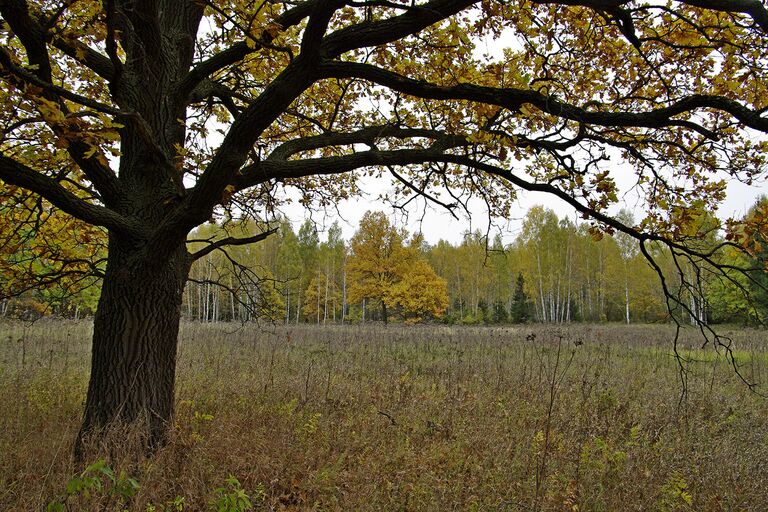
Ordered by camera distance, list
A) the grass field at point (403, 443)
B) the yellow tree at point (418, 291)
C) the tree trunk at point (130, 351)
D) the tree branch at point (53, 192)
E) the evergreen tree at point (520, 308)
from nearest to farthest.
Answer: the tree branch at point (53, 192), the grass field at point (403, 443), the tree trunk at point (130, 351), the yellow tree at point (418, 291), the evergreen tree at point (520, 308)

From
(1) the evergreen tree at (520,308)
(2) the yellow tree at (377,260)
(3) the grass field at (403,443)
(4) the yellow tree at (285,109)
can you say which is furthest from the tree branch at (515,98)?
(1) the evergreen tree at (520,308)

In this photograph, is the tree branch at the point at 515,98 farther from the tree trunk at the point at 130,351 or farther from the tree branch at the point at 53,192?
the tree trunk at the point at 130,351

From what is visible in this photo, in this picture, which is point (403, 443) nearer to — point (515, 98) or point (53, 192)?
point (515, 98)

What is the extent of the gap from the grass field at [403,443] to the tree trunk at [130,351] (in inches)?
12.7

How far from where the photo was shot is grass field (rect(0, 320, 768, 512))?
139 inches

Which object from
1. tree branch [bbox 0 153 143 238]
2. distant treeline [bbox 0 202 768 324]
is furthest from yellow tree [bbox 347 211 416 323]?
tree branch [bbox 0 153 143 238]

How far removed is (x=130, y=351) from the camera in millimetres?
3979

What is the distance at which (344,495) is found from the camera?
355 centimetres

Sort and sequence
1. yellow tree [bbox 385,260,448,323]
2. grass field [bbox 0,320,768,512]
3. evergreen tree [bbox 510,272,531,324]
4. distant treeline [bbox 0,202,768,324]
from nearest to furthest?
grass field [bbox 0,320,768,512], yellow tree [bbox 385,260,448,323], distant treeline [bbox 0,202,768,324], evergreen tree [bbox 510,272,531,324]

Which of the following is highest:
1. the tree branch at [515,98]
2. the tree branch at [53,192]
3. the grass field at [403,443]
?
the tree branch at [515,98]

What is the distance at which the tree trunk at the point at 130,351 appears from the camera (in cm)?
391

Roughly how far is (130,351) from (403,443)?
298 centimetres

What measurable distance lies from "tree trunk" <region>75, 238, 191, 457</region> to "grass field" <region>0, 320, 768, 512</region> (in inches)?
12.7

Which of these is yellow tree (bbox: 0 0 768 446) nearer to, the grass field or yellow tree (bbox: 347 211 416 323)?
the grass field
